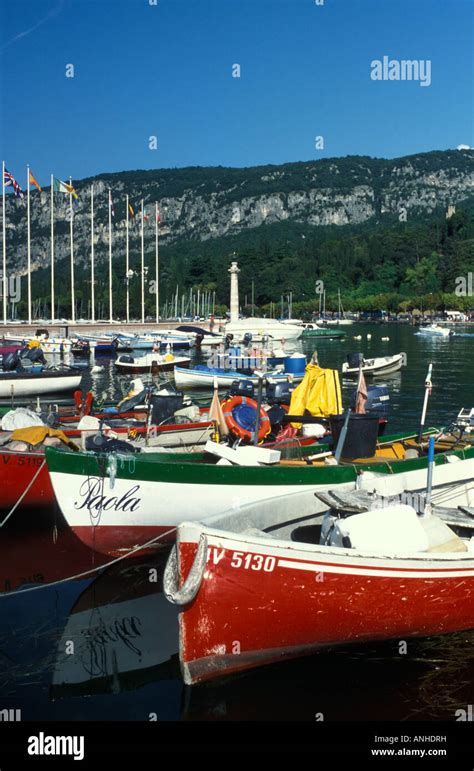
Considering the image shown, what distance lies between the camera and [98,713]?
34.9 feet

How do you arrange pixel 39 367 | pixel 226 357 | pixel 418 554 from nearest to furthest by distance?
pixel 418 554 → pixel 39 367 → pixel 226 357

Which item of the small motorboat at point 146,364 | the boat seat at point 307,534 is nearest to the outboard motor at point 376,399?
the boat seat at point 307,534

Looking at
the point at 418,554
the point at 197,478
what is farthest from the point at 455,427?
the point at 418,554

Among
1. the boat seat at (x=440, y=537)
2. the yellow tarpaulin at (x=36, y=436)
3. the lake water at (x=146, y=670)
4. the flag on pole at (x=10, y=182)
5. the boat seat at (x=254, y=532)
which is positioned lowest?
the lake water at (x=146, y=670)

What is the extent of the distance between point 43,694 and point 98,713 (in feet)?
2.95

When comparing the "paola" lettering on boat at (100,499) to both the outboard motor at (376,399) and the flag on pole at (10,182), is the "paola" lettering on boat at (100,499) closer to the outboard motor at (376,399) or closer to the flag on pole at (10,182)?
the outboard motor at (376,399)

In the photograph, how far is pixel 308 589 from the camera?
11023 millimetres

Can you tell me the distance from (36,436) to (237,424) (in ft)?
16.6

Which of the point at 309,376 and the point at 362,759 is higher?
the point at 309,376

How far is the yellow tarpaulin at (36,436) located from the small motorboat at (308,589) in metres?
8.01

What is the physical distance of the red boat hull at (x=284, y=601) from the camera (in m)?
10.8

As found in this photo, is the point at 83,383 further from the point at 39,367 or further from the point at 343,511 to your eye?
the point at 343,511

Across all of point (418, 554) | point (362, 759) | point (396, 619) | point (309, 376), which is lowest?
point (362, 759)

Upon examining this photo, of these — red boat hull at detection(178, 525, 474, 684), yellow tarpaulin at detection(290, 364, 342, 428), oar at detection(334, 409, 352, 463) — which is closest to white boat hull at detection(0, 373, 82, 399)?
yellow tarpaulin at detection(290, 364, 342, 428)
